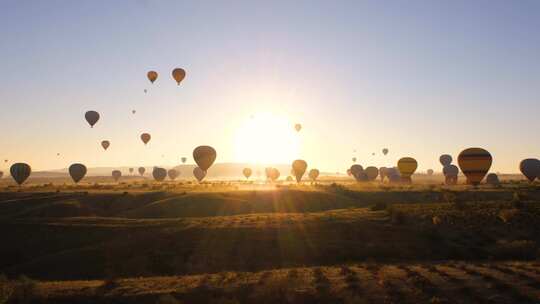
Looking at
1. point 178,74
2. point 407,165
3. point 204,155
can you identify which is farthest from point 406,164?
point 178,74

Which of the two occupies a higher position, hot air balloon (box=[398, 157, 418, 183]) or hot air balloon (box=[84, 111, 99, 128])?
hot air balloon (box=[84, 111, 99, 128])

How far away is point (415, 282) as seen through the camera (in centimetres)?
2514

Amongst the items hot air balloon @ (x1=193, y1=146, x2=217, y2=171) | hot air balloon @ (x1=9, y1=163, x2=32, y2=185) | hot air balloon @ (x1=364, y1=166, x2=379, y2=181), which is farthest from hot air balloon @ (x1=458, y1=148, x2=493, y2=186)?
hot air balloon @ (x1=9, y1=163, x2=32, y2=185)

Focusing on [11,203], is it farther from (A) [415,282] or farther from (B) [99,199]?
(A) [415,282]

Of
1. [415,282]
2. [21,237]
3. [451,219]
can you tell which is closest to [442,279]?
[415,282]

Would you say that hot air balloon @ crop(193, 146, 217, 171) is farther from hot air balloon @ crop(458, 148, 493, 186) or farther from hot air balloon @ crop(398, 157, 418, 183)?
hot air balloon @ crop(458, 148, 493, 186)

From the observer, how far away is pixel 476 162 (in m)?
85.2

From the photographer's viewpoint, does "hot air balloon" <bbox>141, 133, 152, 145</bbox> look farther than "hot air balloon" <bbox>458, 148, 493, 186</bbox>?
Yes

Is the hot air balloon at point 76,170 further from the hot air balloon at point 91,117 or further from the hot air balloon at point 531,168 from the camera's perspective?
the hot air balloon at point 531,168

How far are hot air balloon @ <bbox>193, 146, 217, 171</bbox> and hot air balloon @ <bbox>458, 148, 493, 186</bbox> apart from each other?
51.8 m

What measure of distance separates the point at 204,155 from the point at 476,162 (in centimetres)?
5512

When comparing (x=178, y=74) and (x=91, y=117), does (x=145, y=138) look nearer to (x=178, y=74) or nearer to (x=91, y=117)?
(x=91, y=117)

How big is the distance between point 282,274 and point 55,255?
20667 millimetres

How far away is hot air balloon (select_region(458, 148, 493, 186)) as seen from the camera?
85.1 meters
